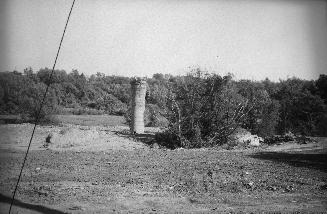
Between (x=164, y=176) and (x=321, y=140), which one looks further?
(x=321, y=140)

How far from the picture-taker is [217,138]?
1786cm

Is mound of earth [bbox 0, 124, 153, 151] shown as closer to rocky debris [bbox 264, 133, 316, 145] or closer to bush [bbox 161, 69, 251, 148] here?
bush [bbox 161, 69, 251, 148]

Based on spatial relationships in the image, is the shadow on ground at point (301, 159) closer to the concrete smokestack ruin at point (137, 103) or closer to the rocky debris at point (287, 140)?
the rocky debris at point (287, 140)

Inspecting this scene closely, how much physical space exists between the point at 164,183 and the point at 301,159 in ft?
22.2

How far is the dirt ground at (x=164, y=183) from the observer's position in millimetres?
6414

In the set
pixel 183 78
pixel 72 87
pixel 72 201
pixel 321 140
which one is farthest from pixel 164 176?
pixel 72 87

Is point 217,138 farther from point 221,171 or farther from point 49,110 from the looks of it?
point 49,110

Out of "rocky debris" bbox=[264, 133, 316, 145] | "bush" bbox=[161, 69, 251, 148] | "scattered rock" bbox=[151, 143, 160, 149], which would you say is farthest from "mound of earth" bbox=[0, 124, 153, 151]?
"rocky debris" bbox=[264, 133, 316, 145]

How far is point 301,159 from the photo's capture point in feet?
41.3

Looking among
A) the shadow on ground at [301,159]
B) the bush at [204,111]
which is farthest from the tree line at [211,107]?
the shadow on ground at [301,159]

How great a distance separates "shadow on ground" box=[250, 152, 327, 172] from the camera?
11.2 m

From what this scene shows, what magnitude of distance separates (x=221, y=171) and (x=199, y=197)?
2748mm

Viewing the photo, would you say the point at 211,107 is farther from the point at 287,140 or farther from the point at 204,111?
the point at 287,140

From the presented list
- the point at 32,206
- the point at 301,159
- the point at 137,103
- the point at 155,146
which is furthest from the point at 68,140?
the point at 301,159
